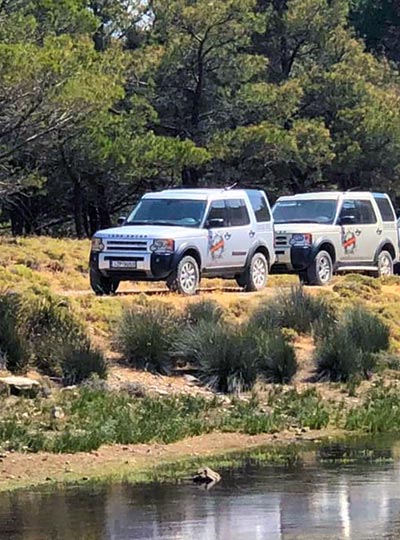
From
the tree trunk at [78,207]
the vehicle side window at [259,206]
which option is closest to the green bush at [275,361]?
the vehicle side window at [259,206]

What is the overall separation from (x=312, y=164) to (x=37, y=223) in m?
9.35

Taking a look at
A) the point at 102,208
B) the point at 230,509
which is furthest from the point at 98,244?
the point at 102,208

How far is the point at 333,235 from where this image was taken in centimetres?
2858

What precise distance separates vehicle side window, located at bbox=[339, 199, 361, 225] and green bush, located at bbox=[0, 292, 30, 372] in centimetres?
1056

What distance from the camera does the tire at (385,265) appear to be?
3047 centimetres

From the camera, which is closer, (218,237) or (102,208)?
(218,237)

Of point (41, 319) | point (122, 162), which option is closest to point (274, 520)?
point (41, 319)

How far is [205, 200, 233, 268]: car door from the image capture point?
25266 millimetres

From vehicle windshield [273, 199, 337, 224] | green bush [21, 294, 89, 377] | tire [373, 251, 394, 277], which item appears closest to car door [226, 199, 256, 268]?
vehicle windshield [273, 199, 337, 224]

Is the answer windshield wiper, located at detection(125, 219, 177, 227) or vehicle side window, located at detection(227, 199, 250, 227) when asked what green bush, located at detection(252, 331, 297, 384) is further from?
vehicle side window, located at detection(227, 199, 250, 227)

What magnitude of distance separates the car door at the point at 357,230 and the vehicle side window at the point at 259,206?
7.63 feet

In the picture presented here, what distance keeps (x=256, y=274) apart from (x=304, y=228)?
75.5 inches

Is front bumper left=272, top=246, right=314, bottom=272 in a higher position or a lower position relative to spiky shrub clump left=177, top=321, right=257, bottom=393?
higher

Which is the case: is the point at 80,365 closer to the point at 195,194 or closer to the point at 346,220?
the point at 195,194
